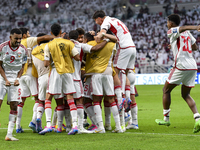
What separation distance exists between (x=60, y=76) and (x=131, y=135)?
67.3 inches

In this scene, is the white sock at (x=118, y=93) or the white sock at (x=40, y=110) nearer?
the white sock at (x=40, y=110)

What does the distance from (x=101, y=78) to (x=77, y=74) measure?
18.9 inches

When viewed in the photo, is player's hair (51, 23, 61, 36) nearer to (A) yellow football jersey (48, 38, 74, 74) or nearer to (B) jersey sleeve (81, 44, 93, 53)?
(A) yellow football jersey (48, 38, 74, 74)

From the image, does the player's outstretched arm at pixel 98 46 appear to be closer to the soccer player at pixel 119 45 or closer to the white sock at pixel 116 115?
the soccer player at pixel 119 45

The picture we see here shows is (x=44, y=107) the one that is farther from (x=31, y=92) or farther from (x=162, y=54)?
(x=162, y=54)

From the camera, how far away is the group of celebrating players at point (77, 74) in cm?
563

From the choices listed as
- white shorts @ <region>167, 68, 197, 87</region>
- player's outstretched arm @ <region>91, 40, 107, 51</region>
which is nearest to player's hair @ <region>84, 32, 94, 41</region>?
player's outstretched arm @ <region>91, 40, 107, 51</region>

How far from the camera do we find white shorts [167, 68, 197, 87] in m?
6.28

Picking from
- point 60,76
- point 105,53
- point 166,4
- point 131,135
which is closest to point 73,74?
point 60,76

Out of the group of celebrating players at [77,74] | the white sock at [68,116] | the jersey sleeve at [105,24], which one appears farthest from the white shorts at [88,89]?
the jersey sleeve at [105,24]

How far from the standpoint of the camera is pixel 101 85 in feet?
20.4

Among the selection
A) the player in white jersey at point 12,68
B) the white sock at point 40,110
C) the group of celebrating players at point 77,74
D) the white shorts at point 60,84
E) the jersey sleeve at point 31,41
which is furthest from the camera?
the jersey sleeve at point 31,41

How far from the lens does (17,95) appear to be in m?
5.52

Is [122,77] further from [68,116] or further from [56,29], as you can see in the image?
[56,29]
